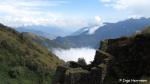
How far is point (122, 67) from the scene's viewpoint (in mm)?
38906

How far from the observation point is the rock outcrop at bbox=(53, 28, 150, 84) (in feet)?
123

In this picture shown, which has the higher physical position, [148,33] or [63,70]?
[148,33]

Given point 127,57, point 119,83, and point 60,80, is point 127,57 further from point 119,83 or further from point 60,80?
point 60,80

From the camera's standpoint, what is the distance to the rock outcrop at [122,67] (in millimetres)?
37344

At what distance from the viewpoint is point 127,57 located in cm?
3925

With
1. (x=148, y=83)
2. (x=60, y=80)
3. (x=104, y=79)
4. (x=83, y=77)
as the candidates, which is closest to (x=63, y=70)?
(x=60, y=80)

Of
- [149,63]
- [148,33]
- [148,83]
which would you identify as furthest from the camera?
[148,33]

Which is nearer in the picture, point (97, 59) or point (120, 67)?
point (120, 67)

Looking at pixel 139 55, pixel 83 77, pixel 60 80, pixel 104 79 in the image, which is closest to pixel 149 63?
pixel 139 55

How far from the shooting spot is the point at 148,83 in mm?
34125

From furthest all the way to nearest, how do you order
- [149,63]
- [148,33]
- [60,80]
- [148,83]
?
[60,80]
[148,33]
[149,63]
[148,83]

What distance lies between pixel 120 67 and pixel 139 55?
2.31 meters

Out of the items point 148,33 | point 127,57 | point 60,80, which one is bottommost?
point 60,80

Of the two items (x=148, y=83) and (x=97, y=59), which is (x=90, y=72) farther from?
(x=148, y=83)
